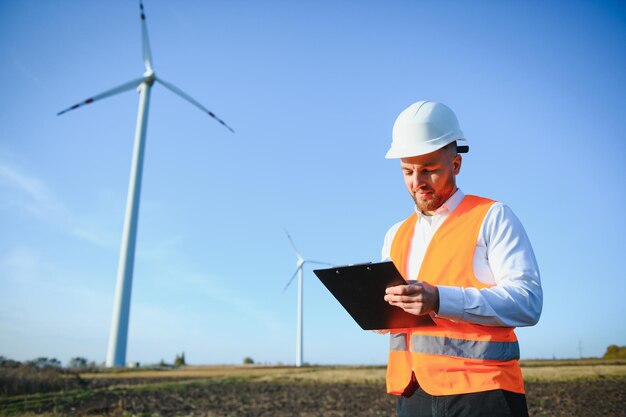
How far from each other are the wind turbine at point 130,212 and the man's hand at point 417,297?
4237cm

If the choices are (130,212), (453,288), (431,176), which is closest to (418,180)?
(431,176)

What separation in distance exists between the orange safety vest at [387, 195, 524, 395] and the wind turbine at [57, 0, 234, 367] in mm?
42041

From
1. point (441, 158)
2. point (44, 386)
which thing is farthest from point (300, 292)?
point (441, 158)

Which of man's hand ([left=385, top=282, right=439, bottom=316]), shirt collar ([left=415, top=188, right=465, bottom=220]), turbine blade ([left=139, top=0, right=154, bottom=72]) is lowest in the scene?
man's hand ([left=385, top=282, right=439, bottom=316])

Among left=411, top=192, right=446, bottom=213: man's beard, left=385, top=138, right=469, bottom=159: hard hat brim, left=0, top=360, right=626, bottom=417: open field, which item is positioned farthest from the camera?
left=0, top=360, right=626, bottom=417: open field

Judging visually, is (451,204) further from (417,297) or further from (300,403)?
(300,403)

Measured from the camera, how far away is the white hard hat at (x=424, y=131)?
3.08m

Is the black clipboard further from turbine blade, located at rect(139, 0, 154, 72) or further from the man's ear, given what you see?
turbine blade, located at rect(139, 0, 154, 72)

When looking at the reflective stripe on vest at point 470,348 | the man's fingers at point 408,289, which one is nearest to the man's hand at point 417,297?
the man's fingers at point 408,289

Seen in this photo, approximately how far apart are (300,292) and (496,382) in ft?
157

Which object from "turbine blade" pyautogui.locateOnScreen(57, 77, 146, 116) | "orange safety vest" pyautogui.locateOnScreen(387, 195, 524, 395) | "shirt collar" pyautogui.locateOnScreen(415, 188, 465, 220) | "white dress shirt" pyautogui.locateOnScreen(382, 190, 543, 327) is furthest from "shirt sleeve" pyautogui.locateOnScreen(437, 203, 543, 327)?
"turbine blade" pyautogui.locateOnScreen(57, 77, 146, 116)

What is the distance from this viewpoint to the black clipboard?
2641 mm

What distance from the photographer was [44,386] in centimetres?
2194

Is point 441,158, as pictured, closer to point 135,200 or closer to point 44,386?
point 44,386
